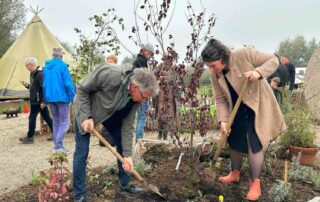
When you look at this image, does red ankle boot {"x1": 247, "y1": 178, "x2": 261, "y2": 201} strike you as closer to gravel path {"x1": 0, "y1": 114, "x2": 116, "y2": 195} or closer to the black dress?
the black dress

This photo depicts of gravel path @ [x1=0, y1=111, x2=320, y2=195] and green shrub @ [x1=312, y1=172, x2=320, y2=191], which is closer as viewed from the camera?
green shrub @ [x1=312, y1=172, x2=320, y2=191]

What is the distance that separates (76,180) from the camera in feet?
12.2

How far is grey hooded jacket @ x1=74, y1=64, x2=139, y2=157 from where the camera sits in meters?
3.51

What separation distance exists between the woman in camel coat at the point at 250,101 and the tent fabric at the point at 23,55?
1318cm

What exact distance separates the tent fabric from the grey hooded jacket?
13.1m

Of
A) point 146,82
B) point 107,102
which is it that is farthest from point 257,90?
point 107,102

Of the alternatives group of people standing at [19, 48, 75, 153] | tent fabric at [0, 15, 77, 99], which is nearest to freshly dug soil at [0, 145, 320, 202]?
group of people standing at [19, 48, 75, 153]

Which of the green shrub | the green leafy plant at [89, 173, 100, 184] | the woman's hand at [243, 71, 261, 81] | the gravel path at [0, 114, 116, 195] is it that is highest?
the woman's hand at [243, 71, 261, 81]

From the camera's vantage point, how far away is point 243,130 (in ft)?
13.2

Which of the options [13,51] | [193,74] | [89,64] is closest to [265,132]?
[193,74]

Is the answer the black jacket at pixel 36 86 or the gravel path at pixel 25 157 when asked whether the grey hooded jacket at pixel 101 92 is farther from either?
the black jacket at pixel 36 86

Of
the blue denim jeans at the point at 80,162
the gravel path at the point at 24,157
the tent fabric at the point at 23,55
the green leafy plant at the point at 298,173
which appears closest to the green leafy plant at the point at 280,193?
the green leafy plant at the point at 298,173

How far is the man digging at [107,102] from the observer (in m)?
3.40

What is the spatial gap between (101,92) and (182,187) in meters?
1.38
